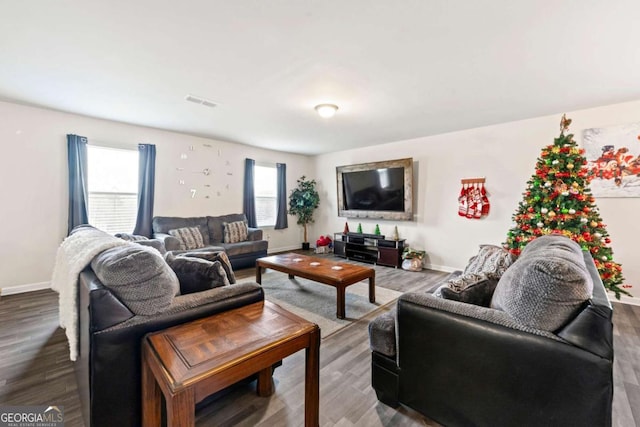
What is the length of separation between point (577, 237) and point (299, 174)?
5.37 metres

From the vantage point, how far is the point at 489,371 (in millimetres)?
1262

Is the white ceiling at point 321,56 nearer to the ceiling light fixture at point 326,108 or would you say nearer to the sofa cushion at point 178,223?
the ceiling light fixture at point 326,108

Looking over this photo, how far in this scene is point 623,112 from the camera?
11.0ft

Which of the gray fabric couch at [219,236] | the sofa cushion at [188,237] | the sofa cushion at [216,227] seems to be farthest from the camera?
the sofa cushion at [216,227]

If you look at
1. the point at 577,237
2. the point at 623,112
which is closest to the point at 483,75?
the point at 577,237

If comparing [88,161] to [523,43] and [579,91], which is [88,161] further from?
[579,91]

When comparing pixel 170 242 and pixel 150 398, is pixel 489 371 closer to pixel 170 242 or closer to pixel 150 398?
pixel 150 398

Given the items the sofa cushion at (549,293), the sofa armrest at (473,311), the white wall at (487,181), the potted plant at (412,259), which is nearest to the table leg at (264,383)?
the sofa armrest at (473,311)

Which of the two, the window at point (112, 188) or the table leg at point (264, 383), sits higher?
the window at point (112, 188)

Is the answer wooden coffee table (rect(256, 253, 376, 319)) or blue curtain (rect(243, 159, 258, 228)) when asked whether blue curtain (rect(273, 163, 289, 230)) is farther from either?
wooden coffee table (rect(256, 253, 376, 319))

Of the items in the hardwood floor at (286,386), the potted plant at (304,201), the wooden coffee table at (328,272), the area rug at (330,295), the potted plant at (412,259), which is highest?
the potted plant at (304,201)

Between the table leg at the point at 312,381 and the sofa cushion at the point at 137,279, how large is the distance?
0.78 metres

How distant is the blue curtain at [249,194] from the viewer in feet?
19.1
